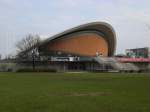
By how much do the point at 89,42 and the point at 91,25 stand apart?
14.1 m

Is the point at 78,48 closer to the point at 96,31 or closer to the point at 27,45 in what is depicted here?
the point at 96,31

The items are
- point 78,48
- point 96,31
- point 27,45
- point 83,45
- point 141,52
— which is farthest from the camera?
point 141,52

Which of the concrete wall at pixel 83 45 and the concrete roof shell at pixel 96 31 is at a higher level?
the concrete roof shell at pixel 96 31

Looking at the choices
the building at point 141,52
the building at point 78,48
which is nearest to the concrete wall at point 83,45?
the building at point 78,48

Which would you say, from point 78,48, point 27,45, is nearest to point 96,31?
point 78,48

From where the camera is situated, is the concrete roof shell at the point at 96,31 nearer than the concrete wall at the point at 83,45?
Yes

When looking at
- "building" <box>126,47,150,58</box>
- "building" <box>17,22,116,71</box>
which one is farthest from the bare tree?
"building" <box>126,47,150,58</box>

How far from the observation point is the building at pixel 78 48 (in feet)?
396

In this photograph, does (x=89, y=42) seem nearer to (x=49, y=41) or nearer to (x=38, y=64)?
(x=49, y=41)

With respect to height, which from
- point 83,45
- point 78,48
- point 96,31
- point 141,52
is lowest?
point 141,52

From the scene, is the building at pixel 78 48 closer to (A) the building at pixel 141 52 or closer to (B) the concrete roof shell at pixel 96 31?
(B) the concrete roof shell at pixel 96 31

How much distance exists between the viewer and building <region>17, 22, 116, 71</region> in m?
121

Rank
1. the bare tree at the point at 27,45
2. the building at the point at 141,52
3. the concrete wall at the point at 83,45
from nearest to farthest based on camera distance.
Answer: the bare tree at the point at 27,45, the concrete wall at the point at 83,45, the building at the point at 141,52

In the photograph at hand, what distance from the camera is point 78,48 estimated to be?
138 m
